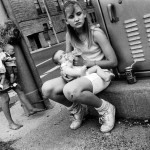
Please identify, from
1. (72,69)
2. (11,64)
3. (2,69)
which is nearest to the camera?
(72,69)

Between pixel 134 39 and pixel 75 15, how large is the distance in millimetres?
620

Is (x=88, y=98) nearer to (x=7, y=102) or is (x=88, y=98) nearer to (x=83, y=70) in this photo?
(x=83, y=70)

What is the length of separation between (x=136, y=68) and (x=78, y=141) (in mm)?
938

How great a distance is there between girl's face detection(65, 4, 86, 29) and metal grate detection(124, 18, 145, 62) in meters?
0.43

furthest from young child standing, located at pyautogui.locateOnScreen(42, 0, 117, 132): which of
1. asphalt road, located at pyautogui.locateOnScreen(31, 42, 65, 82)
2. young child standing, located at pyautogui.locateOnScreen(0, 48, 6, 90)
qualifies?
asphalt road, located at pyautogui.locateOnScreen(31, 42, 65, 82)

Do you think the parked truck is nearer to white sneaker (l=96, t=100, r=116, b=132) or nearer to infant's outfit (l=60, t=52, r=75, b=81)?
white sneaker (l=96, t=100, r=116, b=132)

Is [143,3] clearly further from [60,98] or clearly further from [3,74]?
[3,74]

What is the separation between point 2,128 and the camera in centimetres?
332

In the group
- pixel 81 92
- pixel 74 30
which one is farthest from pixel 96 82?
pixel 74 30

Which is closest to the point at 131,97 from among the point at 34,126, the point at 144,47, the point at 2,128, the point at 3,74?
the point at 144,47

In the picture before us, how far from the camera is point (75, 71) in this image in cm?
228

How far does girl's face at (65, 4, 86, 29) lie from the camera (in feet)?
7.28

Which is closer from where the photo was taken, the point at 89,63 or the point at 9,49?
the point at 89,63

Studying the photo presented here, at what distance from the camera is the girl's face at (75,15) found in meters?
2.22
